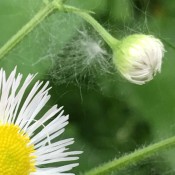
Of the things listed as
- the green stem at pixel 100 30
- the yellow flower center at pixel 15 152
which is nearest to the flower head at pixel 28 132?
the yellow flower center at pixel 15 152

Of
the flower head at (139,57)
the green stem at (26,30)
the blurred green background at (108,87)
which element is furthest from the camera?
the blurred green background at (108,87)

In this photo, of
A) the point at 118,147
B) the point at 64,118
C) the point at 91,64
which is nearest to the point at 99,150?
the point at 118,147

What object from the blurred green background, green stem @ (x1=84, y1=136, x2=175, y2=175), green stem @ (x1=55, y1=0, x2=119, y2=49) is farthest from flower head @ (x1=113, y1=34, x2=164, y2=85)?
the blurred green background

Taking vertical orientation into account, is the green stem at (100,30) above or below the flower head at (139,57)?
above

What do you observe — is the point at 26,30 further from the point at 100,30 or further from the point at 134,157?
the point at 134,157

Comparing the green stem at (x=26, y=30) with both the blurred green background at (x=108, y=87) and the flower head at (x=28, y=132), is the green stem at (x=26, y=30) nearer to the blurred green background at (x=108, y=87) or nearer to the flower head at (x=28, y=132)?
the flower head at (x=28, y=132)

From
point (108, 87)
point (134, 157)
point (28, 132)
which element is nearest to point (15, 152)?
point (28, 132)
